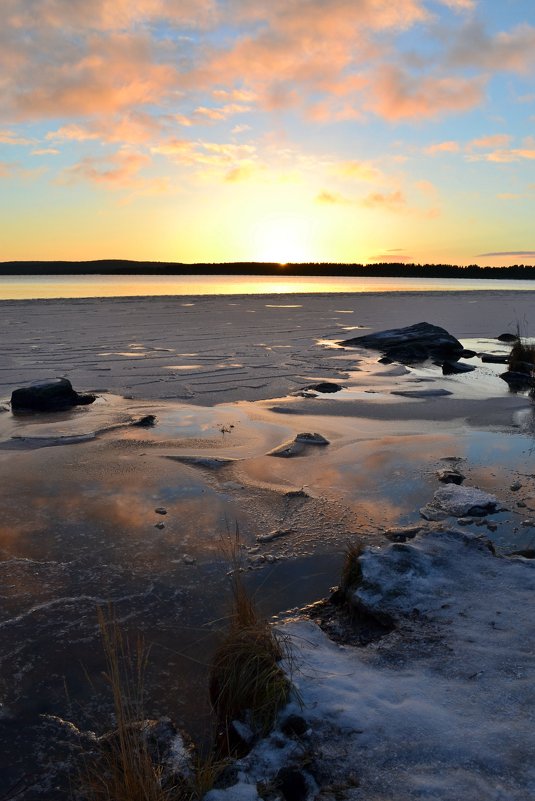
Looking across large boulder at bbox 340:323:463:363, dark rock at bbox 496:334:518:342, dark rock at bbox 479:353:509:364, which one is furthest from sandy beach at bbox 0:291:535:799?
dark rock at bbox 496:334:518:342

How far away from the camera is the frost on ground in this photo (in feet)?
8.16

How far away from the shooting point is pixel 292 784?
2.52 m

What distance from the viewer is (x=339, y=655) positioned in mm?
3412

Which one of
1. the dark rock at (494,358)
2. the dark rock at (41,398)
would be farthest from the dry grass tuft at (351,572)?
the dark rock at (494,358)

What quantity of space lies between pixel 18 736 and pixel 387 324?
23.4m

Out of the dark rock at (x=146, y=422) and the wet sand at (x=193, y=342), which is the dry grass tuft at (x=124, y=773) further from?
the wet sand at (x=193, y=342)

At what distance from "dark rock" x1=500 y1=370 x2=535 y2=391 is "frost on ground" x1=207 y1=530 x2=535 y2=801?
8437 millimetres

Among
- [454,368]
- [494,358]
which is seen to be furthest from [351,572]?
[494,358]

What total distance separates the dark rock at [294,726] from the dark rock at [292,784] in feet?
0.72

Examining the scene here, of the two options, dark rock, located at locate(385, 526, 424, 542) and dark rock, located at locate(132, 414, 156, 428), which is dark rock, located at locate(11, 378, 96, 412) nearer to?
dark rock, located at locate(132, 414, 156, 428)

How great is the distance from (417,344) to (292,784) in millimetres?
15288

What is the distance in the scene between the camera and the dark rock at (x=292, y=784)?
247cm

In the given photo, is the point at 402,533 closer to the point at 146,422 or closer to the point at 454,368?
the point at 146,422

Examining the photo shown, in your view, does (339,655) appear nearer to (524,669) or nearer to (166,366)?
(524,669)
